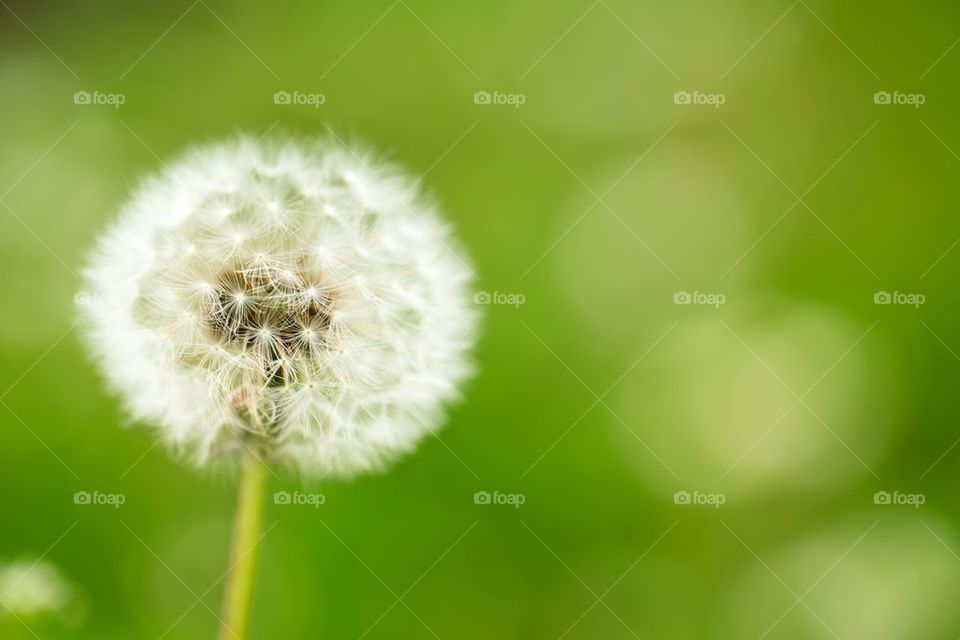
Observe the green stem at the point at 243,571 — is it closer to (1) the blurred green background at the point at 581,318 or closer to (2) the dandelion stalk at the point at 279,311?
(2) the dandelion stalk at the point at 279,311

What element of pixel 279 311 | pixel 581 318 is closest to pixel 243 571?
pixel 279 311

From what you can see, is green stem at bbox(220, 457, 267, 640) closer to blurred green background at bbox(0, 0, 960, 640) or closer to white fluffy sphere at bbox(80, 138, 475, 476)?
white fluffy sphere at bbox(80, 138, 475, 476)

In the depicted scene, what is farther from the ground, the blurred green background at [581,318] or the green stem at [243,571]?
the blurred green background at [581,318]

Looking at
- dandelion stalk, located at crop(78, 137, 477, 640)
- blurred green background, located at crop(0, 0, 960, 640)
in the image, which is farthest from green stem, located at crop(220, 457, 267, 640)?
blurred green background, located at crop(0, 0, 960, 640)

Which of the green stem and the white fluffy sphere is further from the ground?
the white fluffy sphere

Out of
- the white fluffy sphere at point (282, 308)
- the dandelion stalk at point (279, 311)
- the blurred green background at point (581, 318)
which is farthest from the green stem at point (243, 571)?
the blurred green background at point (581, 318)

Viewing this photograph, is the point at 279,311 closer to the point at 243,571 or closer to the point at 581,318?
the point at 243,571

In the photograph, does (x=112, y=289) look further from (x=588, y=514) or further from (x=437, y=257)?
(x=588, y=514)
